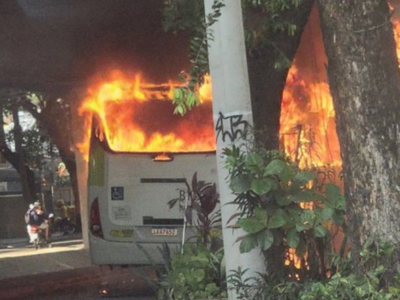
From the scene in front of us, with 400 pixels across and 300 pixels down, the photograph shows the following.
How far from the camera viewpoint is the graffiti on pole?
5176 millimetres

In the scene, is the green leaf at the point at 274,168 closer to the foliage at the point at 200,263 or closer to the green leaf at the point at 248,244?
the green leaf at the point at 248,244

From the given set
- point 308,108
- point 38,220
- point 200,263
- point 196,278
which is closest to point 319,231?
point 196,278

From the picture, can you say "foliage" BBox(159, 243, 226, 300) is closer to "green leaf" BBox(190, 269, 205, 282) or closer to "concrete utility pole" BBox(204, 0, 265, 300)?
"green leaf" BBox(190, 269, 205, 282)

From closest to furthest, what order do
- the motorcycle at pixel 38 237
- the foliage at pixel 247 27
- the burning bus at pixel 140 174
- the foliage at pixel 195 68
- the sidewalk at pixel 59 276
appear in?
the foliage at pixel 195 68 < the foliage at pixel 247 27 < the burning bus at pixel 140 174 < the sidewalk at pixel 59 276 < the motorcycle at pixel 38 237

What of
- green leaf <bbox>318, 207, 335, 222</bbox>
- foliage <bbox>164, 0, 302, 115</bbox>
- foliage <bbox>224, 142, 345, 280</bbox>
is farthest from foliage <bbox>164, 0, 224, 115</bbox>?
green leaf <bbox>318, 207, 335, 222</bbox>

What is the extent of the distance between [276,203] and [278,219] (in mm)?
118

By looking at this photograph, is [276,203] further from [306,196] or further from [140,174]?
[140,174]

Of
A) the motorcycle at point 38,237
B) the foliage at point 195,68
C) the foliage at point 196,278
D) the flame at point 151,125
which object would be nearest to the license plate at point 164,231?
the flame at point 151,125

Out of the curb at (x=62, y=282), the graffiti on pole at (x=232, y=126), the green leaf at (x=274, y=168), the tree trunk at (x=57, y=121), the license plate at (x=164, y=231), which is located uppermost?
the tree trunk at (x=57, y=121)

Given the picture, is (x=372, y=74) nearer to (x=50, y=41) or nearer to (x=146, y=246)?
(x=146, y=246)

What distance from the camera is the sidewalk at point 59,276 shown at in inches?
530

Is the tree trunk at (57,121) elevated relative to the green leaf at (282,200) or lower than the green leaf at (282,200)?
elevated

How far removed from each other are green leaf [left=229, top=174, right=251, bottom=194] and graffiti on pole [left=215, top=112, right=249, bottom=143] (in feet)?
1.69

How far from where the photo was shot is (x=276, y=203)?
4832 mm
